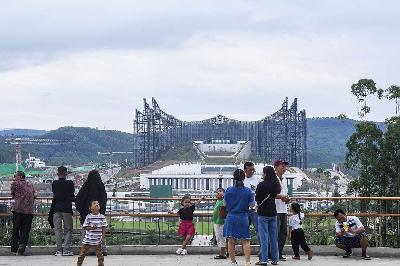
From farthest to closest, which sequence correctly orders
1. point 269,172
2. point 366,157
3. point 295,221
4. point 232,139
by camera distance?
point 232,139 < point 366,157 < point 295,221 < point 269,172

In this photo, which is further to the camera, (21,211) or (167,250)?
(167,250)

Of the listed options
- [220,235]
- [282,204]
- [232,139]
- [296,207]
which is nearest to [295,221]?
[296,207]

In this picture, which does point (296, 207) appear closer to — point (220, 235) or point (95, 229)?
point (220, 235)

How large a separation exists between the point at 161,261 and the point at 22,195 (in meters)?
2.66

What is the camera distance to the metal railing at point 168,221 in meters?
13.2

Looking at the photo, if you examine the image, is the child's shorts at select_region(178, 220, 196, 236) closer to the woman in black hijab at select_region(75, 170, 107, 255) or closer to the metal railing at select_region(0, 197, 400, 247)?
the metal railing at select_region(0, 197, 400, 247)

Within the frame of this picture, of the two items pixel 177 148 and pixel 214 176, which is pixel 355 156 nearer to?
pixel 214 176

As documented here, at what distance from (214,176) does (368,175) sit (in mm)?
77406

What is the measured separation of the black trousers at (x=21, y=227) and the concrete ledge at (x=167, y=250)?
263 mm

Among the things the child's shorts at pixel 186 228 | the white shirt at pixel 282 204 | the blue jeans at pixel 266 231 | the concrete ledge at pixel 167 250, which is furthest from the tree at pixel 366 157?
the blue jeans at pixel 266 231

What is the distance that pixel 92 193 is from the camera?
1209 cm

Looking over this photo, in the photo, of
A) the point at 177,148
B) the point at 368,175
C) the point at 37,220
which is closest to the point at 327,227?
the point at 37,220

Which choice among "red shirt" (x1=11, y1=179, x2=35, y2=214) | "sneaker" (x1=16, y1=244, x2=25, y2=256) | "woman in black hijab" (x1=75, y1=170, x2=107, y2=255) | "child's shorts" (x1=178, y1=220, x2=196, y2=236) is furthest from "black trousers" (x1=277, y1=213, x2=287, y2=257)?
"sneaker" (x1=16, y1=244, x2=25, y2=256)

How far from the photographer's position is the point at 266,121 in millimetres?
183500
